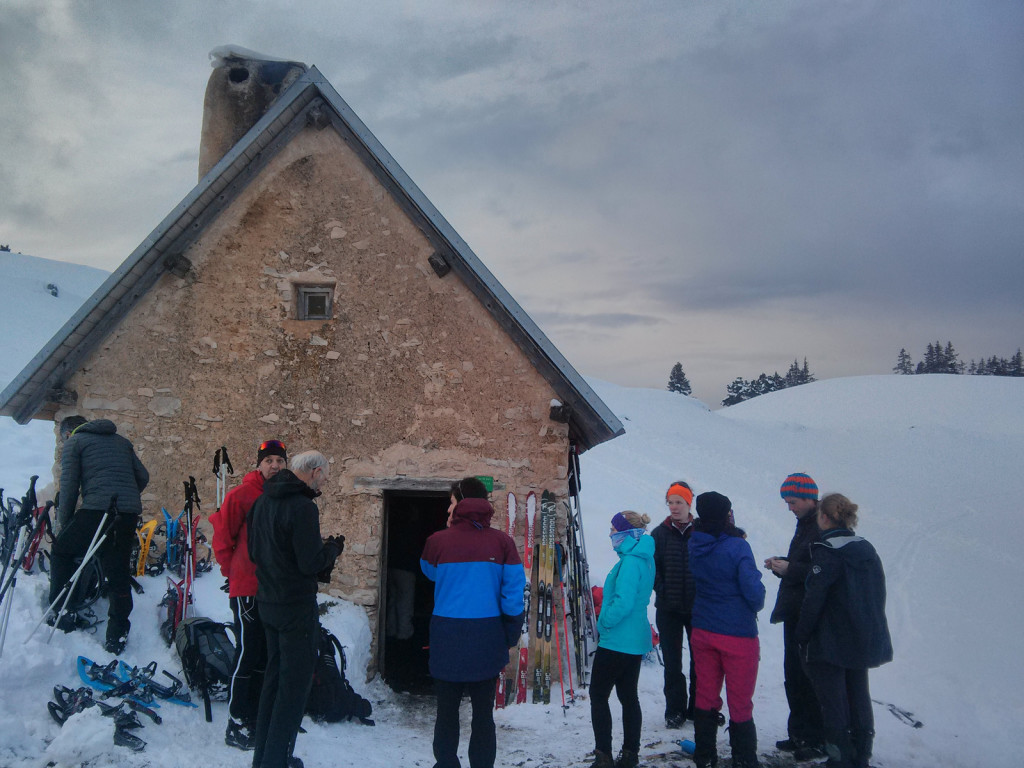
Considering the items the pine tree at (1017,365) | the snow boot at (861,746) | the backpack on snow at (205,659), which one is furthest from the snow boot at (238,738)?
the pine tree at (1017,365)

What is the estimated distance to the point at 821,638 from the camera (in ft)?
15.3

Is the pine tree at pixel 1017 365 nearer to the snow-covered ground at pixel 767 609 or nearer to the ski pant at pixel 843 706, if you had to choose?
the snow-covered ground at pixel 767 609

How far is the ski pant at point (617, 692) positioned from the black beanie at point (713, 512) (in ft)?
3.29

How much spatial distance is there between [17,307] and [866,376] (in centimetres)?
6282

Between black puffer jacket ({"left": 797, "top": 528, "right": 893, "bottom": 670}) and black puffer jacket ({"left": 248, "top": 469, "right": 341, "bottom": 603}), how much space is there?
3.15m

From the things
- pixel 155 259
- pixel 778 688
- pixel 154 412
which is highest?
pixel 155 259

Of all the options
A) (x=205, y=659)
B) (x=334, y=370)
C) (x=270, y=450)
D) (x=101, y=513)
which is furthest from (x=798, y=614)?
(x=101, y=513)

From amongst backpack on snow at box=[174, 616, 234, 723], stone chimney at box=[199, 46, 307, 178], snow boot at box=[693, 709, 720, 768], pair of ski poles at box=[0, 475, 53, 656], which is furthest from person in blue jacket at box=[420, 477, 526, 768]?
stone chimney at box=[199, 46, 307, 178]

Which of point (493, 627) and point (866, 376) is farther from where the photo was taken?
point (866, 376)

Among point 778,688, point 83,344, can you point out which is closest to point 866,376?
point 778,688

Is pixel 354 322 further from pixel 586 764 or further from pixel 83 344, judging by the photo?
pixel 586 764

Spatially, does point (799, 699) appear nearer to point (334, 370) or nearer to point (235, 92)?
point (334, 370)

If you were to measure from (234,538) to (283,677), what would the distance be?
112 centimetres

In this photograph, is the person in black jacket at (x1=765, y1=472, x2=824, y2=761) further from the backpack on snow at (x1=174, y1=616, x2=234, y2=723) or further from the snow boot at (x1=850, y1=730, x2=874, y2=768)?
the backpack on snow at (x1=174, y1=616, x2=234, y2=723)
